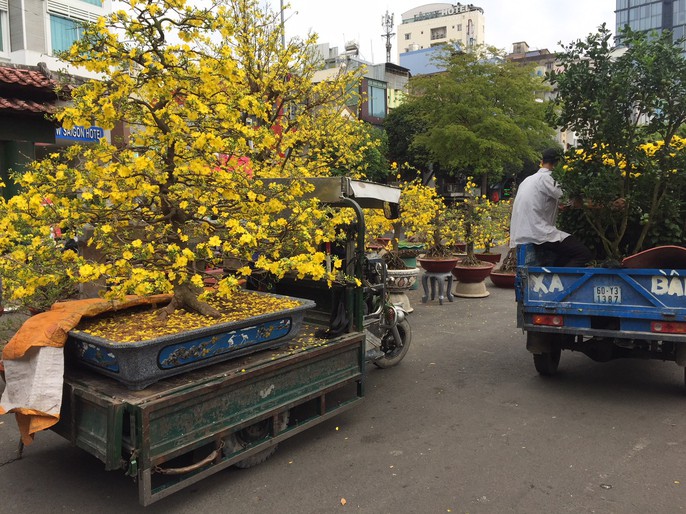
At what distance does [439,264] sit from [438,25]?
67.4 m

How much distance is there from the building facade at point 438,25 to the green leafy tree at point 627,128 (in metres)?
62.6

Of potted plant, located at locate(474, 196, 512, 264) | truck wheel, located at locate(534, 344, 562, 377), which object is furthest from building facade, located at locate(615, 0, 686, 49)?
truck wheel, located at locate(534, 344, 562, 377)

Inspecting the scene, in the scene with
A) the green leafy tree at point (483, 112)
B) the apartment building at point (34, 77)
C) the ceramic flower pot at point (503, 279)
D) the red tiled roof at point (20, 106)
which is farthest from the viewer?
the green leafy tree at point (483, 112)

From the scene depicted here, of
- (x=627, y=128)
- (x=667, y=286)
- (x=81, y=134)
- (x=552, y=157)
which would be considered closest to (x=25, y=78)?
(x=81, y=134)

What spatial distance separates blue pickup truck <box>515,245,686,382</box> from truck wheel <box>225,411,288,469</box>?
2689 mm

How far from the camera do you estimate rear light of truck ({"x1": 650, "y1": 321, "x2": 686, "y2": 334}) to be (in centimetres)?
458

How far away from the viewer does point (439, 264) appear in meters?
10.2

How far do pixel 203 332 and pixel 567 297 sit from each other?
11.2 feet

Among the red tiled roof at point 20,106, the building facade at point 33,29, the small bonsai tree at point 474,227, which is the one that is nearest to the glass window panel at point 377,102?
the building facade at point 33,29

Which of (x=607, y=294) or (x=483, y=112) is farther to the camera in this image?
(x=483, y=112)

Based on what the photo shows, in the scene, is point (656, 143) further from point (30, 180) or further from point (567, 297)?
point (30, 180)

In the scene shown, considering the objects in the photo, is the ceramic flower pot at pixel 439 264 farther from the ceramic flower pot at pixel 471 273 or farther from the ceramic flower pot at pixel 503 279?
the ceramic flower pot at pixel 503 279

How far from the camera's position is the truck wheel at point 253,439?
11.9 feet

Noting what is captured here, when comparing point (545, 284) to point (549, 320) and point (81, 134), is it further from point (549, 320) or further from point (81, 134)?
point (81, 134)
